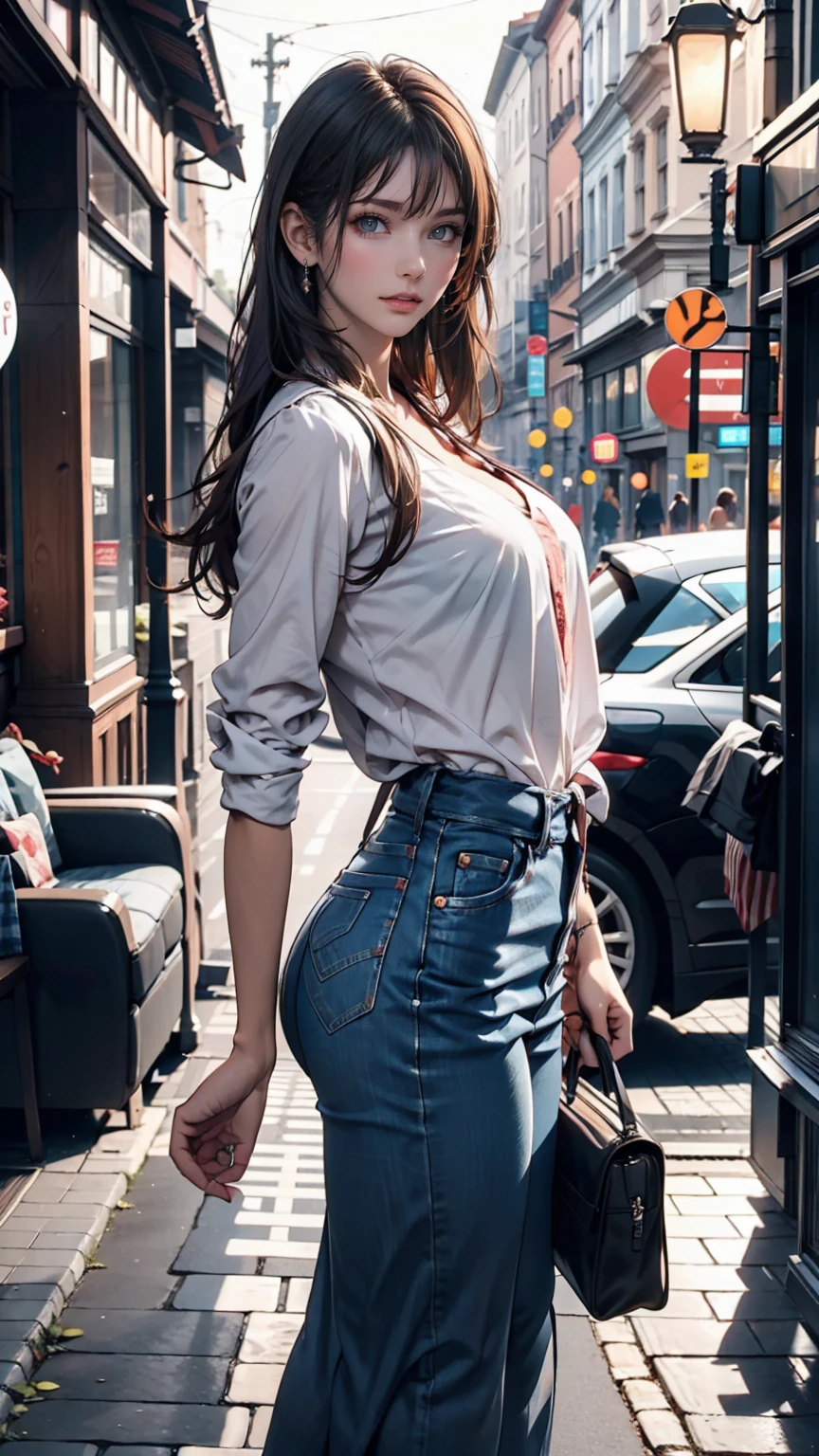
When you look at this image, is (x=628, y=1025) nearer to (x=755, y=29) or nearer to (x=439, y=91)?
(x=439, y=91)

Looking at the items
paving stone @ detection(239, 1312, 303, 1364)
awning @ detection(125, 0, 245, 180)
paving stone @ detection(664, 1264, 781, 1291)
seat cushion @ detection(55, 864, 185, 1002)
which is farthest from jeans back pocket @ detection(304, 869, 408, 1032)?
awning @ detection(125, 0, 245, 180)

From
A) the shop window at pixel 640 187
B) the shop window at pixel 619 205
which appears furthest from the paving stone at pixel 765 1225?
the shop window at pixel 619 205

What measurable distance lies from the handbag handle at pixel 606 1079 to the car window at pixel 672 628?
13.1 feet

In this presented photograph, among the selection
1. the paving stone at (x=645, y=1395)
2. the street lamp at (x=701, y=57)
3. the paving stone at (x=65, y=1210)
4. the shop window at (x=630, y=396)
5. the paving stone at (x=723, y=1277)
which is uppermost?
the shop window at (x=630, y=396)

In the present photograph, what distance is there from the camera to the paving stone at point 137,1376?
3.19 m

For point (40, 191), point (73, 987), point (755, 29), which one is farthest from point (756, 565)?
point (40, 191)

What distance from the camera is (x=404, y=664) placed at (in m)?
1.75

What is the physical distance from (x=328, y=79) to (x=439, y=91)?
13 centimetres

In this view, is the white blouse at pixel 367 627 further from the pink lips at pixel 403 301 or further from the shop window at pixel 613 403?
the shop window at pixel 613 403

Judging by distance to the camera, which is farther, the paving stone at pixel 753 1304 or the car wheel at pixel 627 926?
the car wheel at pixel 627 926

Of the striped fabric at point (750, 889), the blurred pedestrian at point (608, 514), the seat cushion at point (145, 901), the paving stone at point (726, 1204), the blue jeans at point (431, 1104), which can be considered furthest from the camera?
the blurred pedestrian at point (608, 514)

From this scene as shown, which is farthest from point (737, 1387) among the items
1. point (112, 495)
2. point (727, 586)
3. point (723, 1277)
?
point (112, 495)

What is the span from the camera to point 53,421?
6027 millimetres

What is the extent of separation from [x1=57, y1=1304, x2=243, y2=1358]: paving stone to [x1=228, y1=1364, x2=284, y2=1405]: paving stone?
0.08 meters
